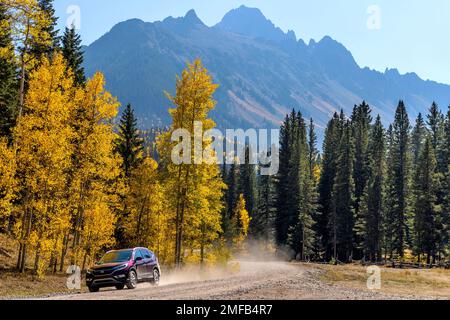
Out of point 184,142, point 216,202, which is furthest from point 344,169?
point 184,142

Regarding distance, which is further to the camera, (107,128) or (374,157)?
(374,157)

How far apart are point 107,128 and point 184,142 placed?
5.29 metres

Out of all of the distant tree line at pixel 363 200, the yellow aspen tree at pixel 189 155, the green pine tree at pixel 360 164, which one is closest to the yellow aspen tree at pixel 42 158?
the yellow aspen tree at pixel 189 155

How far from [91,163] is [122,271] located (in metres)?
10.4

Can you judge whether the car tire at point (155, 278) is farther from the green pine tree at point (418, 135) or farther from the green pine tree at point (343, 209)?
the green pine tree at point (418, 135)

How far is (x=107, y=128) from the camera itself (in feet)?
104

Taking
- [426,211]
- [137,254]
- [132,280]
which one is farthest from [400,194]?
[132,280]

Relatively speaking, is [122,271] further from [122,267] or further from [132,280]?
[132,280]

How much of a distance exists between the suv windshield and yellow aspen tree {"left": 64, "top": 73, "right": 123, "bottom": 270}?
286 inches

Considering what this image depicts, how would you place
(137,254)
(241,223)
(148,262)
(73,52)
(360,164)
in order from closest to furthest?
(137,254)
(148,262)
(73,52)
(360,164)
(241,223)

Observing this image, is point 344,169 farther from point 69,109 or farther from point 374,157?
point 69,109

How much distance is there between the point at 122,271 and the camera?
22.3m

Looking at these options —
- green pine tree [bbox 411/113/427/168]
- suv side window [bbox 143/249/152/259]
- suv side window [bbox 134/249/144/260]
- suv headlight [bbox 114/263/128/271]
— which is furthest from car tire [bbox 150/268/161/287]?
green pine tree [bbox 411/113/427/168]
